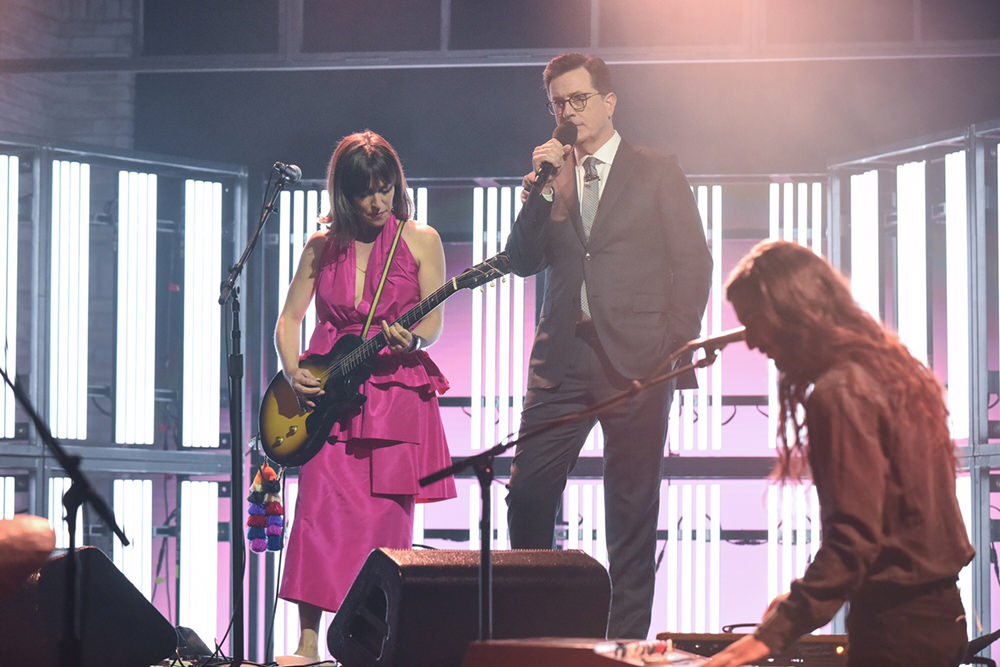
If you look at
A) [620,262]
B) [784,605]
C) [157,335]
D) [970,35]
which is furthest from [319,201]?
[784,605]

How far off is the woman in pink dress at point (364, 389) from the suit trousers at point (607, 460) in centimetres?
32

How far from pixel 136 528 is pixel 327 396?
8.27ft

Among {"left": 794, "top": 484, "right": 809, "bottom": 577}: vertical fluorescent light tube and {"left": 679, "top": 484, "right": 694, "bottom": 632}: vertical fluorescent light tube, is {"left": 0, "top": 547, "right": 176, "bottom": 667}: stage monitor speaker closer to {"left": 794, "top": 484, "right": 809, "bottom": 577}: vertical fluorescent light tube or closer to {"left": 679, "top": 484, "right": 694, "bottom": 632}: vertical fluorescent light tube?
{"left": 679, "top": 484, "right": 694, "bottom": 632}: vertical fluorescent light tube

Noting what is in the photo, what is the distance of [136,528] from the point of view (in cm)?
661

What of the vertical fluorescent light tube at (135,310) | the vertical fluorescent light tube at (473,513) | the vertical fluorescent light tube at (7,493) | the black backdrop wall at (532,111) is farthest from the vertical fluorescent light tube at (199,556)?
the black backdrop wall at (532,111)

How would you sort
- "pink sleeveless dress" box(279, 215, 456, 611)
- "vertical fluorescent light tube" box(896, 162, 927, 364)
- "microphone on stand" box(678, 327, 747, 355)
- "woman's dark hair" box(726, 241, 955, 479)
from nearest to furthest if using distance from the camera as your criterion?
"woman's dark hair" box(726, 241, 955, 479)
"microphone on stand" box(678, 327, 747, 355)
"pink sleeveless dress" box(279, 215, 456, 611)
"vertical fluorescent light tube" box(896, 162, 927, 364)

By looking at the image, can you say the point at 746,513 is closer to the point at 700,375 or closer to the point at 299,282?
the point at 700,375

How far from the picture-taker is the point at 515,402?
6590 mm

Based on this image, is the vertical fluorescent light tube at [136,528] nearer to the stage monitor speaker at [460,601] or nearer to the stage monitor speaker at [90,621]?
the stage monitor speaker at [90,621]

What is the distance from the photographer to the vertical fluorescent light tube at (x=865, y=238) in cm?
636

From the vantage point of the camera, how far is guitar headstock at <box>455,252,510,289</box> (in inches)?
187

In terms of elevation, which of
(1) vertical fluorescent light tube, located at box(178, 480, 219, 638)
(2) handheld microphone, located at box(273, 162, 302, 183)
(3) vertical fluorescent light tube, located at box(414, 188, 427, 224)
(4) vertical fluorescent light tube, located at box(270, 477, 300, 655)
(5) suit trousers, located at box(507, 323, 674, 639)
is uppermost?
(3) vertical fluorescent light tube, located at box(414, 188, 427, 224)

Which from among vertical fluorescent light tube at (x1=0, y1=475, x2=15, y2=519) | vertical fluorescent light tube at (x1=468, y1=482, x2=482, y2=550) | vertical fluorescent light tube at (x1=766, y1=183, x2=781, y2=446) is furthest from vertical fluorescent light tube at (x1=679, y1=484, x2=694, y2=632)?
vertical fluorescent light tube at (x1=0, y1=475, x2=15, y2=519)

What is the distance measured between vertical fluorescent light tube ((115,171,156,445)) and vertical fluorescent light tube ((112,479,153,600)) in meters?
0.27
